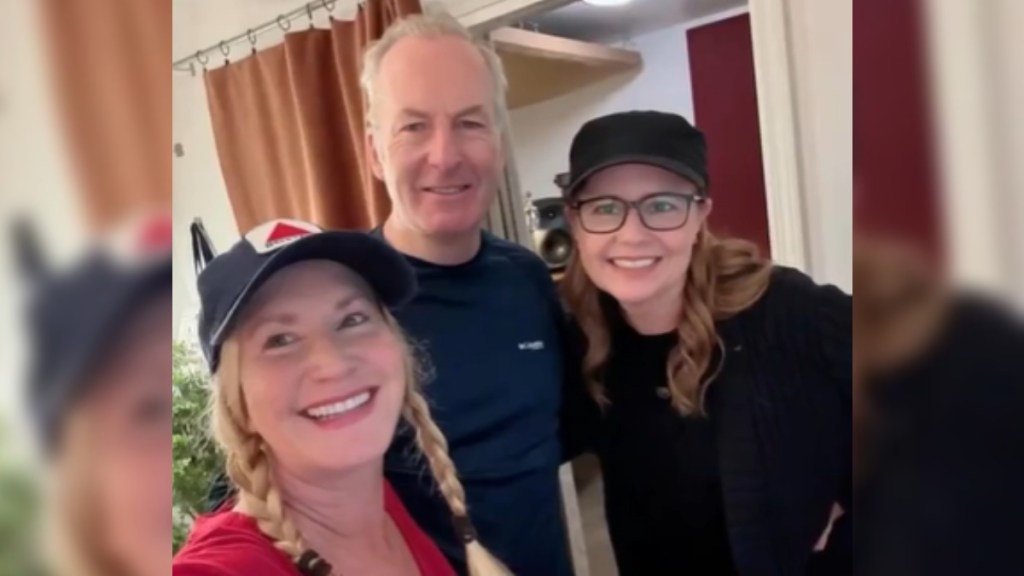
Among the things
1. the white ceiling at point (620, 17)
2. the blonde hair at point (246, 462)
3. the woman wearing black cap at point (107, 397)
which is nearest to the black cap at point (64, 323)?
the woman wearing black cap at point (107, 397)

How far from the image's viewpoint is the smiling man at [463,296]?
3.17 feet

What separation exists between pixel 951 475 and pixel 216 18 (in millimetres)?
764

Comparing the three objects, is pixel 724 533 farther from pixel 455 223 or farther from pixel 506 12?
pixel 506 12

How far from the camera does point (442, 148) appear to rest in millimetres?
971

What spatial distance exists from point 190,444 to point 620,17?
68cm

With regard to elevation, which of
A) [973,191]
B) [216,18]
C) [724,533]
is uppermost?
[216,18]

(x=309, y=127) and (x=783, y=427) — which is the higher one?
(x=309, y=127)

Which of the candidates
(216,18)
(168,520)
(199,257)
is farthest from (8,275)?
(216,18)

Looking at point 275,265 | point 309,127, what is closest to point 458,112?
point 309,127

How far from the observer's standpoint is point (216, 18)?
0.89 metres

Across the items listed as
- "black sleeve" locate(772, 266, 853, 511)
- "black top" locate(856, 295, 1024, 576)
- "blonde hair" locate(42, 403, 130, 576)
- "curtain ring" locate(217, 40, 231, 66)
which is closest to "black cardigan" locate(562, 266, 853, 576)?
"black sleeve" locate(772, 266, 853, 511)

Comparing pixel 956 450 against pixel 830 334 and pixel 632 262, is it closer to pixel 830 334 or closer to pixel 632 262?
pixel 830 334

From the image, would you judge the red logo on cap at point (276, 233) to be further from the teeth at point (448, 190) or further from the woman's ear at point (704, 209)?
the woman's ear at point (704, 209)

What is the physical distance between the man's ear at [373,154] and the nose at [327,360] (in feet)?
0.73
